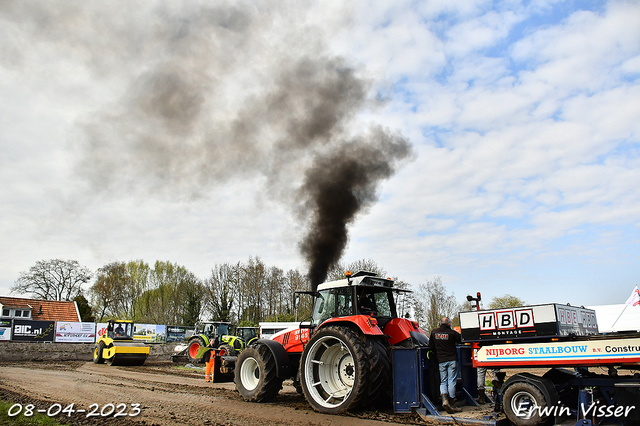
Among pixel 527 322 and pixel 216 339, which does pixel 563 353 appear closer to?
pixel 527 322

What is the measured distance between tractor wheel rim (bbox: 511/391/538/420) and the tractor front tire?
210cm

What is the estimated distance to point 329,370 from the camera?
8.64 m

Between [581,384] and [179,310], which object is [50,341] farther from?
[581,384]

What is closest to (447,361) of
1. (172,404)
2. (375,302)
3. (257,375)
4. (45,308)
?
(375,302)

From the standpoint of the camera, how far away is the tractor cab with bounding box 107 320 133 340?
22.4 m

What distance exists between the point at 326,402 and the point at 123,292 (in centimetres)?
4886

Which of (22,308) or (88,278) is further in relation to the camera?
(88,278)

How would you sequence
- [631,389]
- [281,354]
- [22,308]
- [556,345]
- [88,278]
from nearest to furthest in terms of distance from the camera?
[631,389]
[556,345]
[281,354]
[22,308]
[88,278]

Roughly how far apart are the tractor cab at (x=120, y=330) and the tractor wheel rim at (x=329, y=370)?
17.2 meters

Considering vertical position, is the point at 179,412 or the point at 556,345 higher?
the point at 556,345

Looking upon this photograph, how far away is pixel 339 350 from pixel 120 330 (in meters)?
18.5

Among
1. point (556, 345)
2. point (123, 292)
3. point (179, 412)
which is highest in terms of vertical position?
point (123, 292)

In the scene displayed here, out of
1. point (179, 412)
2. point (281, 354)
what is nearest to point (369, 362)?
point (281, 354)

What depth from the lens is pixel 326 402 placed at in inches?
319
